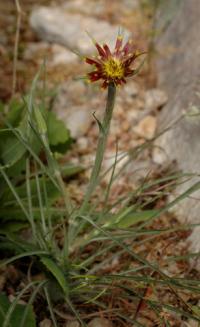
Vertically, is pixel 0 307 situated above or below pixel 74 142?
below

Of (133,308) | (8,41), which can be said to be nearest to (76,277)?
(133,308)

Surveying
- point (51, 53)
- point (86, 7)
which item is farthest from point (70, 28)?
point (86, 7)

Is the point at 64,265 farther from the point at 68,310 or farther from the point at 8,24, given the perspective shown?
the point at 8,24


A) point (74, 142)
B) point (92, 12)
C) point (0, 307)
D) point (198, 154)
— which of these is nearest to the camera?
point (0, 307)

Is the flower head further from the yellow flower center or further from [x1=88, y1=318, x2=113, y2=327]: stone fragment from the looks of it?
[x1=88, y1=318, x2=113, y2=327]: stone fragment

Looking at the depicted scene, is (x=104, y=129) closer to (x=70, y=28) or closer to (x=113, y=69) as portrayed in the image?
(x=113, y=69)

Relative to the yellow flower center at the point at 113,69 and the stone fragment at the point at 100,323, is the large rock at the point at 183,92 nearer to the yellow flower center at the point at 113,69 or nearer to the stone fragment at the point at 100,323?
the stone fragment at the point at 100,323
